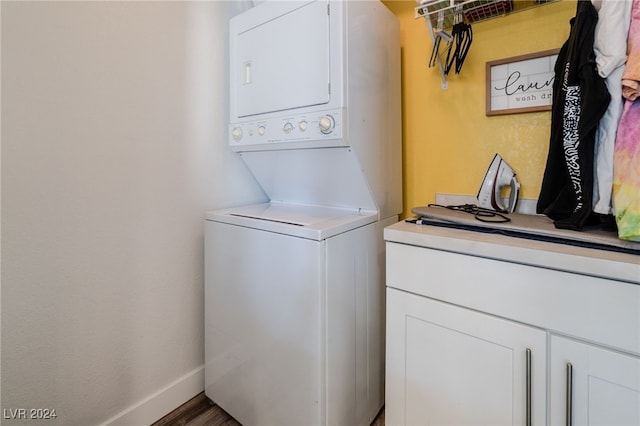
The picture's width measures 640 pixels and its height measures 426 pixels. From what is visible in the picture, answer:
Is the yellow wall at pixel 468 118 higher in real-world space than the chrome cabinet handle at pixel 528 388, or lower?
higher

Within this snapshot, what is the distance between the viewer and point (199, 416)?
1.51 metres

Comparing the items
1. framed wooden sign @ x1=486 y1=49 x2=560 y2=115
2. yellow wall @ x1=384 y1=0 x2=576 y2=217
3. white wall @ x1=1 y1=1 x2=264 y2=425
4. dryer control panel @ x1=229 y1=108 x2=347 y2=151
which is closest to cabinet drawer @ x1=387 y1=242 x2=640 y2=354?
dryer control panel @ x1=229 y1=108 x2=347 y2=151

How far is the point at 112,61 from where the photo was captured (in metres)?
1.28

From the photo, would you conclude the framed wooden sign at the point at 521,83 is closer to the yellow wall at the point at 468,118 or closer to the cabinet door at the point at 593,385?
the yellow wall at the point at 468,118

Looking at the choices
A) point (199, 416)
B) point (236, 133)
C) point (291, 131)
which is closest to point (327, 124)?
point (291, 131)

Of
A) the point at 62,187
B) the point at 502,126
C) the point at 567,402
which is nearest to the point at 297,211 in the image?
the point at 62,187

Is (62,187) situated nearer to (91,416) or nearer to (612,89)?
(91,416)

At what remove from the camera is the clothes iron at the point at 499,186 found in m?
1.39

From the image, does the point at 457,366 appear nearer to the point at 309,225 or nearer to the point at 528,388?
the point at 528,388

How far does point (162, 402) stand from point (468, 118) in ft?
6.82

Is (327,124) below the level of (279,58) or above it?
below

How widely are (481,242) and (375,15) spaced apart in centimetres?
114

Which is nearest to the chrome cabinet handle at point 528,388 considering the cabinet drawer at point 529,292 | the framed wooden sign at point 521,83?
the cabinet drawer at point 529,292

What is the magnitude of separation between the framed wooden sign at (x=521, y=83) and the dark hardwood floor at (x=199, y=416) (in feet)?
5.28
